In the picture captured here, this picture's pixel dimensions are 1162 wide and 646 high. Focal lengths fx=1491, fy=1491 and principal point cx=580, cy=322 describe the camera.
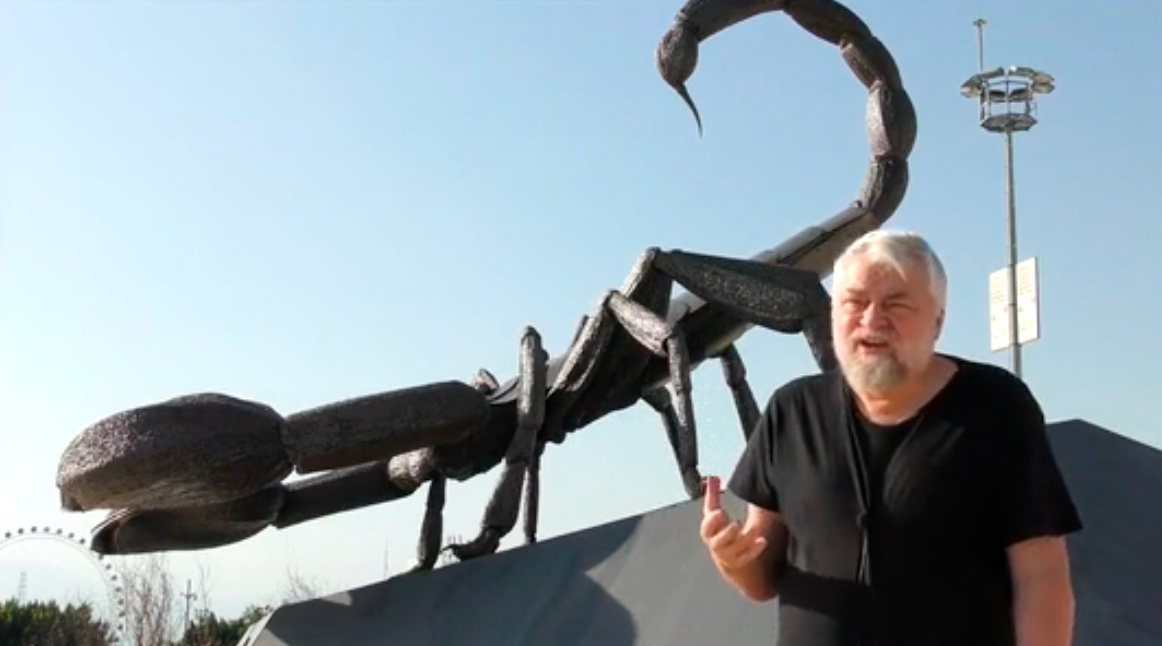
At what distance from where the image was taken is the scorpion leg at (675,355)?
551 cm

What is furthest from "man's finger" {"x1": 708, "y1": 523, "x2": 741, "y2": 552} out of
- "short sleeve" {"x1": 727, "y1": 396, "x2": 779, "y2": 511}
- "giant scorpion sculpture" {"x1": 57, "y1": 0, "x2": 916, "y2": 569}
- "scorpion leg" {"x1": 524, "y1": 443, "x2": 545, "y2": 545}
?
"scorpion leg" {"x1": 524, "y1": 443, "x2": 545, "y2": 545}

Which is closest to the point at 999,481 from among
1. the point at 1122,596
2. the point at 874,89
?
the point at 1122,596

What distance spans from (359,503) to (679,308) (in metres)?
1.57

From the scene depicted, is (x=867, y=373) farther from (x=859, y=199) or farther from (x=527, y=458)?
(x=859, y=199)

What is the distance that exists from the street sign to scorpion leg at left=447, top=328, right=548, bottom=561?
12.2 meters

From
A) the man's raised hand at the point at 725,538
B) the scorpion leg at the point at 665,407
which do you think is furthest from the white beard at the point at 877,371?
the scorpion leg at the point at 665,407

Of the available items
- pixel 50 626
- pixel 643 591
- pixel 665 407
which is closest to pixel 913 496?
pixel 643 591

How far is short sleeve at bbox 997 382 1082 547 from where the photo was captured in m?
2.11

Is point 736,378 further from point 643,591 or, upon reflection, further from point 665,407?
point 643,591

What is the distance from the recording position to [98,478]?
4.96m

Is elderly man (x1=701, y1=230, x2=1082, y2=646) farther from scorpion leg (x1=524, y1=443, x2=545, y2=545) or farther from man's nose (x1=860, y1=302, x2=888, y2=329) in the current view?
scorpion leg (x1=524, y1=443, x2=545, y2=545)

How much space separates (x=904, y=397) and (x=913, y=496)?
0.15 metres

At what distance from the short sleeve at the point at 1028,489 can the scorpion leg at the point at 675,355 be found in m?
3.29

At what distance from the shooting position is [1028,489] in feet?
6.98
